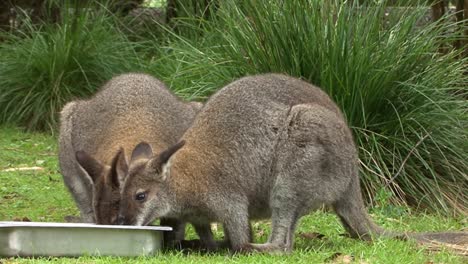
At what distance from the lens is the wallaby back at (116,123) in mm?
7570

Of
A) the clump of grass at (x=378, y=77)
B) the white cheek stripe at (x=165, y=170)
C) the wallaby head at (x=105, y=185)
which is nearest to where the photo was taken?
the wallaby head at (x=105, y=185)

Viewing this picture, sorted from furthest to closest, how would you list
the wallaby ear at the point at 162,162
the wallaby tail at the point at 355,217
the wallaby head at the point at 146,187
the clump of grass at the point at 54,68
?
the clump of grass at the point at 54,68
the wallaby tail at the point at 355,217
the wallaby ear at the point at 162,162
the wallaby head at the point at 146,187

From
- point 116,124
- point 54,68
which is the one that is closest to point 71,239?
point 116,124

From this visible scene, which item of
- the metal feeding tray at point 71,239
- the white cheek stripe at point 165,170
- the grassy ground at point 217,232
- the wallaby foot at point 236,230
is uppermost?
the white cheek stripe at point 165,170

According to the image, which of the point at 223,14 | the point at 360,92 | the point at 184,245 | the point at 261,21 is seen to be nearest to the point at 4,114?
the point at 223,14

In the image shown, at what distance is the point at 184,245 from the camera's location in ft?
24.5

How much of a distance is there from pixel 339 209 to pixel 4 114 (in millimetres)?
7751

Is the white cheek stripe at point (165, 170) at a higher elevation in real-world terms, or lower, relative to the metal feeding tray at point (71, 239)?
higher

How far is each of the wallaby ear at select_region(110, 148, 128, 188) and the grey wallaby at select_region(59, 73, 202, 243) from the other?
0.02 meters

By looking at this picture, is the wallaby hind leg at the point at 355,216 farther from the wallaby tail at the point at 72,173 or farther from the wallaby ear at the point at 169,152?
the wallaby tail at the point at 72,173

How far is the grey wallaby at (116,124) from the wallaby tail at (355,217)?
4.10ft

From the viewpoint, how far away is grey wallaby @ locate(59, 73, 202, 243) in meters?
7.53

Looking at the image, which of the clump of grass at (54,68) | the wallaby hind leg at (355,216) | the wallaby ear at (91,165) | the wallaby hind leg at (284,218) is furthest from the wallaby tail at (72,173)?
the clump of grass at (54,68)

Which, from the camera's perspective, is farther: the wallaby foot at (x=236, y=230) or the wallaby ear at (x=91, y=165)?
the wallaby foot at (x=236, y=230)
